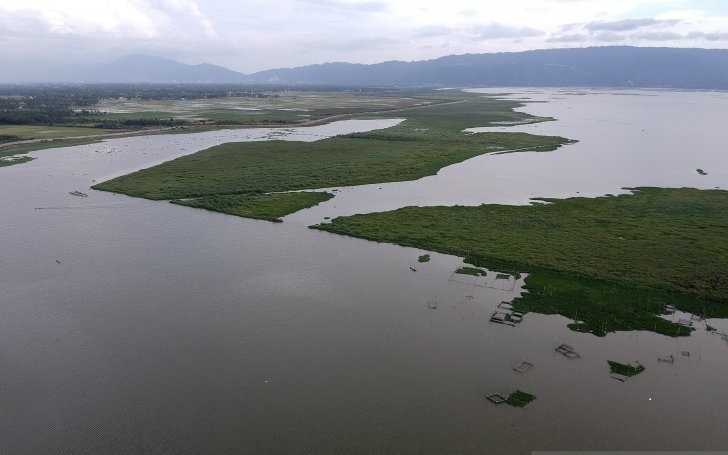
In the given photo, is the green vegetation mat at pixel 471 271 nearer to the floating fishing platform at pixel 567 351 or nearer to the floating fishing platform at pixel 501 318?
the floating fishing platform at pixel 501 318

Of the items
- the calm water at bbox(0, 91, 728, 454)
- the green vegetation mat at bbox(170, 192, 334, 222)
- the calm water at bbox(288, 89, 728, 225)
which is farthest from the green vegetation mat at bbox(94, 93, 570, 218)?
the calm water at bbox(0, 91, 728, 454)

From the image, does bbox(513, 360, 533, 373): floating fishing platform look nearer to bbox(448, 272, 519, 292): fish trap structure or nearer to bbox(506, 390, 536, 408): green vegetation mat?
bbox(506, 390, 536, 408): green vegetation mat

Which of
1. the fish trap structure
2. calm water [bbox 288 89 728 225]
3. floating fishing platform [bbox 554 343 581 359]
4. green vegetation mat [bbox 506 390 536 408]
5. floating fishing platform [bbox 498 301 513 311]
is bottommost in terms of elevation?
green vegetation mat [bbox 506 390 536 408]

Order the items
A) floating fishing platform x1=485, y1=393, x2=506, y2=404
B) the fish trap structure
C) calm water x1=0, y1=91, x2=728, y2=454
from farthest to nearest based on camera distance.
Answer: the fish trap structure
floating fishing platform x1=485, y1=393, x2=506, y2=404
calm water x1=0, y1=91, x2=728, y2=454

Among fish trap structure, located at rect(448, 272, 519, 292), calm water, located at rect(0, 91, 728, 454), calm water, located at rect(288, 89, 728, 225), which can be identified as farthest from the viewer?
calm water, located at rect(288, 89, 728, 225)

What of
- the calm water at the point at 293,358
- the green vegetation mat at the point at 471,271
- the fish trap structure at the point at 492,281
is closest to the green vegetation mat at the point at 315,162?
the calm water at the point at 293,358
